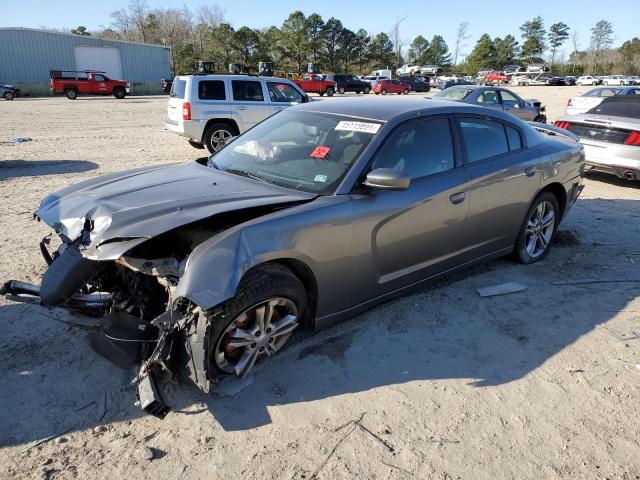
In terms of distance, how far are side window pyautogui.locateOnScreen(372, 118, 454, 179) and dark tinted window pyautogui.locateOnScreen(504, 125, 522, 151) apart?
924 mm

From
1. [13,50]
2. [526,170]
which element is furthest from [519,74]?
[526,170]

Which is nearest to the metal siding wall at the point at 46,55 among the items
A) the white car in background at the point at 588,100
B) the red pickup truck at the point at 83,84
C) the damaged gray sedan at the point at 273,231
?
the red pickup truck at the point at 83,84

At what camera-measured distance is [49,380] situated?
2986 mm

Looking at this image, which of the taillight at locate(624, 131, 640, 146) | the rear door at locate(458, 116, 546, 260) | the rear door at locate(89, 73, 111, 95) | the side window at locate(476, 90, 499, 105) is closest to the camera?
the rear door at locate(458, 116, 546, 260)

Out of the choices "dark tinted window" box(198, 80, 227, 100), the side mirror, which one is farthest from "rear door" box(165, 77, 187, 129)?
the side mirror

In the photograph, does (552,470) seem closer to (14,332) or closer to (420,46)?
(14,332)

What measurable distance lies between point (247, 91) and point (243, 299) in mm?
9658

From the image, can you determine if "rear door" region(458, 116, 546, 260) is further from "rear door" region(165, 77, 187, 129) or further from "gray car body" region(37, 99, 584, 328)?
"rear door" region(165, 77, 187, 129)

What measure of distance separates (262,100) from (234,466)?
10.4m

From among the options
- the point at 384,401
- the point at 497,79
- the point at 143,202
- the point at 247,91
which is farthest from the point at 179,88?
the point at 497,79

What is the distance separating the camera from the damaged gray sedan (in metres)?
2.72

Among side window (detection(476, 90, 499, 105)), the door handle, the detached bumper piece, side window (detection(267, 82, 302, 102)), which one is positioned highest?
side window (detection(267, 82, 302, 102))

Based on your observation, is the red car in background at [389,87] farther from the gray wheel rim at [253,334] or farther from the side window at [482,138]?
the gray wheel rim at [253,334]

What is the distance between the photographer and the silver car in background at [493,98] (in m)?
13.9
